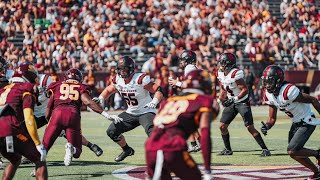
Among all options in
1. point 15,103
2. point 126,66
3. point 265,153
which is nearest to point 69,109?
point 126,66

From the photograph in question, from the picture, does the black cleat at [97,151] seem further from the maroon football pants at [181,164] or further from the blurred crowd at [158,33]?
the blurred crowd at [158,33]

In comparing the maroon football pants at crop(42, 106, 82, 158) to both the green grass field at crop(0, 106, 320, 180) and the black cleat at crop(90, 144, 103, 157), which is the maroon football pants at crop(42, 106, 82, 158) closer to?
the green grass field at crop(0, 106, 320, 180)

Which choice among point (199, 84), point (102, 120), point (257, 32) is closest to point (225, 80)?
point (199, 84)

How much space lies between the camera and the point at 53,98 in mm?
10742

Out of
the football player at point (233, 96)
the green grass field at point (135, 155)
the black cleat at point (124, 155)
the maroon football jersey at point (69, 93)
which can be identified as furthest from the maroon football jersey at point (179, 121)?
the football player at point (233, 96)

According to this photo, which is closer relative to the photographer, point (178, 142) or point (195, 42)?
point (178, 142)

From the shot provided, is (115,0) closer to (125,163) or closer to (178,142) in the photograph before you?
(125,163)

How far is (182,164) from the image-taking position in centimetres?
637

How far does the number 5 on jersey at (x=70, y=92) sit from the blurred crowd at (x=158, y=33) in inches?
511

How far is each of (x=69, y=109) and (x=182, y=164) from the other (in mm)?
4399

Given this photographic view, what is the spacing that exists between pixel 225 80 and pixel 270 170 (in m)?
2.61

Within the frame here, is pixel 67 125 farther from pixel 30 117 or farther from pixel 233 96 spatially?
pixel 233 96

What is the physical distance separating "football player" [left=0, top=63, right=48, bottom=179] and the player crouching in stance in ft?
5.98

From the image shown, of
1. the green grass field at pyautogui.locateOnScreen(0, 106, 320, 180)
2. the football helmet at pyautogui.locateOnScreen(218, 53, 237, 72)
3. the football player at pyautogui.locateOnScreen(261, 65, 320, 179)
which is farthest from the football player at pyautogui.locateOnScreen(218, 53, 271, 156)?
the football player at pyautogui.locateOnScreen(261, 65, 320, 179)
